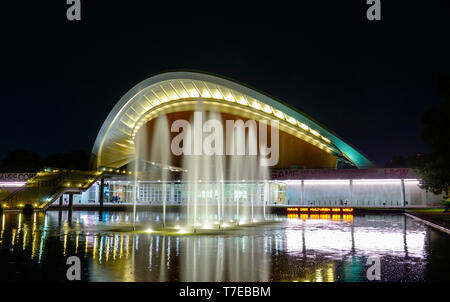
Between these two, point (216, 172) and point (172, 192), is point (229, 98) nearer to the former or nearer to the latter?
point (216, 172)

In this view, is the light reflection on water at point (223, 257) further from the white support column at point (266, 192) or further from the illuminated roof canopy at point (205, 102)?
the white support column at point (266, 192)

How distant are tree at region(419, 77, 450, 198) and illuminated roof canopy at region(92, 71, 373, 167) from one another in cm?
1206

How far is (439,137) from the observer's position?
19.3 meters

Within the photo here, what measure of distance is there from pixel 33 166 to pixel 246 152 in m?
41.7

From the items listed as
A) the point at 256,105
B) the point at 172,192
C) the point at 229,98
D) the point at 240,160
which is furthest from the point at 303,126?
the point at 172,192

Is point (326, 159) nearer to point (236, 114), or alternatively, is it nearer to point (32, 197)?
point (236, 114)

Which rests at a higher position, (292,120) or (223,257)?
(292,120)

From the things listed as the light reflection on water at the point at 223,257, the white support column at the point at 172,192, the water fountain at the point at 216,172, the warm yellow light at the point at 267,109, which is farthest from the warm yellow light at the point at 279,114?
the light reflection on water at the point at 223,257

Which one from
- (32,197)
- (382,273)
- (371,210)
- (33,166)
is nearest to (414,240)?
(382,273)

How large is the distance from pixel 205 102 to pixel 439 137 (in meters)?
22.6

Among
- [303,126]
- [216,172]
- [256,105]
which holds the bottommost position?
[216,172]

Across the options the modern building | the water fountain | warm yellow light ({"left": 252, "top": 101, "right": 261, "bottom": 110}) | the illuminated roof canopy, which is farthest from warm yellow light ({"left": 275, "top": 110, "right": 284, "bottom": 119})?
the water fountain

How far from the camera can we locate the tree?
19.0 m

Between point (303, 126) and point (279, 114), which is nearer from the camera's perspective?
point (303, 126)
